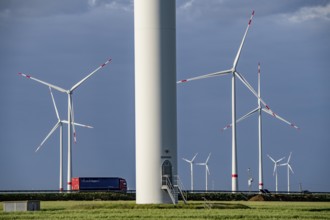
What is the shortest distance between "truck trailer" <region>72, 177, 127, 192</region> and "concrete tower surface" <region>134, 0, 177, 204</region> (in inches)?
3064

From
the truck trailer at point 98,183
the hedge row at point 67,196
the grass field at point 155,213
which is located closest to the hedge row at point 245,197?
the hedge row at point 67,196

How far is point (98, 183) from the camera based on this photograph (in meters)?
163

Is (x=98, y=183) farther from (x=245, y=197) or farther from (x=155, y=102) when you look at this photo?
(x=155, y=102)

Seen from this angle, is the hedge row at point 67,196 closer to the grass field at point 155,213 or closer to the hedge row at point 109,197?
the hedge row at point 109,197

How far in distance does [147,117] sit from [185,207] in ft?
30.2

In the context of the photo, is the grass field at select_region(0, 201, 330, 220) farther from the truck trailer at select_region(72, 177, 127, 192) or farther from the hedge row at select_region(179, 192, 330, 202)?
the truck trailer at select_region(72, 177, 127, 192)

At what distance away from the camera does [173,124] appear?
8150 cm

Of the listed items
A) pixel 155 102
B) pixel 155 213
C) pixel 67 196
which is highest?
pixel 155 102

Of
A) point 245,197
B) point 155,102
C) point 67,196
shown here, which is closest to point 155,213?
point 155,102

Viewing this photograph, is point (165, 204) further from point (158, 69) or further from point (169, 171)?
point (158, 69)

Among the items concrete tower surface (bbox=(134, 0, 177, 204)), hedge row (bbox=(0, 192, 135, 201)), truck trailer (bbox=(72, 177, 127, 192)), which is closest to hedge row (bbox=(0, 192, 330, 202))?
hedge row (bbox=(0, 192, 135, 201))

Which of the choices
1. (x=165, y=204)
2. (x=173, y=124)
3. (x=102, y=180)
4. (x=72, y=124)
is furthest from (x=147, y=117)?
(x=102, y=180)

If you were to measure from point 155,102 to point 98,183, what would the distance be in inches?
3308

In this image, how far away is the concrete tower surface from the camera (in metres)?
80.7
